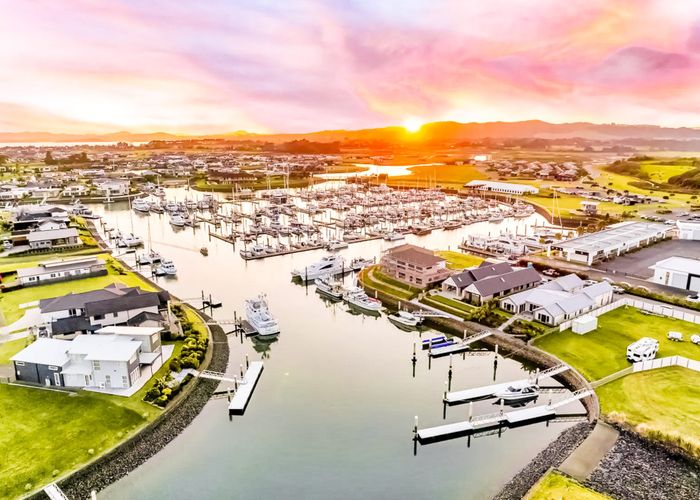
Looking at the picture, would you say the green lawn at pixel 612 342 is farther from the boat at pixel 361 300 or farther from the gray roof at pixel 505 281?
the boat at pixel 361 300

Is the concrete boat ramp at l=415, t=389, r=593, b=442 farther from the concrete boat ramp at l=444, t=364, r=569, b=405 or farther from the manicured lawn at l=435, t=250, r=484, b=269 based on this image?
the manicured lawn at l=435, t=250, r=484, b=269

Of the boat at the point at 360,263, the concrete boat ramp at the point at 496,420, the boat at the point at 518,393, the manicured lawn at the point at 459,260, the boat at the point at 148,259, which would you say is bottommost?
the concrete boat ramp at the point at 496,420

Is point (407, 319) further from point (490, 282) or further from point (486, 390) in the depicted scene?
point (486, 390)

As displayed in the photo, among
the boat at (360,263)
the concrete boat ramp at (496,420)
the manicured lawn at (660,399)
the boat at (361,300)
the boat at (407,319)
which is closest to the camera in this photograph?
the manicured lawn at (660,399)

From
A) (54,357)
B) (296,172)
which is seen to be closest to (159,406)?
(54,357)

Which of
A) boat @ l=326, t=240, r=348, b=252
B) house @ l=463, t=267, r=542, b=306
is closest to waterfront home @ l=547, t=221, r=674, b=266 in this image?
house @ l=463, t=267, r=542, b=306

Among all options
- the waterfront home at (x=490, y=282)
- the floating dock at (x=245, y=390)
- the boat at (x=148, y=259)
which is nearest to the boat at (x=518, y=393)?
the waterfront home at (x=490, y=282)
